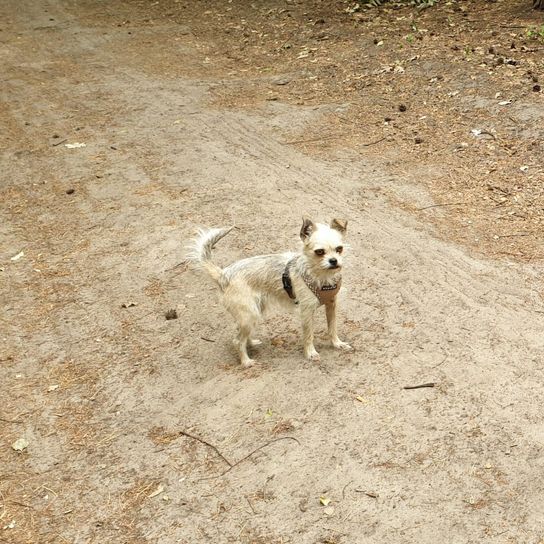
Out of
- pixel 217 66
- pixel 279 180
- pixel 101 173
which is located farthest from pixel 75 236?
pixel 217 66

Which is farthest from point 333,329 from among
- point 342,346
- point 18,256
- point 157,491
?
point 18,256

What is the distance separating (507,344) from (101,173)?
21.0ft

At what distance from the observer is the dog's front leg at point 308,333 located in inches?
229

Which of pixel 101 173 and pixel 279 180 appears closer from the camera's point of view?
pixel 279 180

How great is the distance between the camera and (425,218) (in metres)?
8.48

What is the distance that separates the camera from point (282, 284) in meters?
5.85

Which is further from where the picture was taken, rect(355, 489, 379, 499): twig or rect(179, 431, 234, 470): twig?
rect(179, 431, 234, 470): twig

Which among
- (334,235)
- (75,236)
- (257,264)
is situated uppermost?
(334,235)

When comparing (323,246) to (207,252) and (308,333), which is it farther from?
(207,252)

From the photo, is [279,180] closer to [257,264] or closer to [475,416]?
[257,264]

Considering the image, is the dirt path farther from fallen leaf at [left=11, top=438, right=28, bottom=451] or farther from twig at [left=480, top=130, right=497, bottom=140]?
twig at [left=480, top=130, right=497, bottom=140]

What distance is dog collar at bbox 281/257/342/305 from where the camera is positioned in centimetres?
567

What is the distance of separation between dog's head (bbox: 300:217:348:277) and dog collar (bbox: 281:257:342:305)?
11cm

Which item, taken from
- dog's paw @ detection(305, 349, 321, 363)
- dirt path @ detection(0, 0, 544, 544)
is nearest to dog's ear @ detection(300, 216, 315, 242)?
dog's paw @ detection(305, 349, 321, 363)
